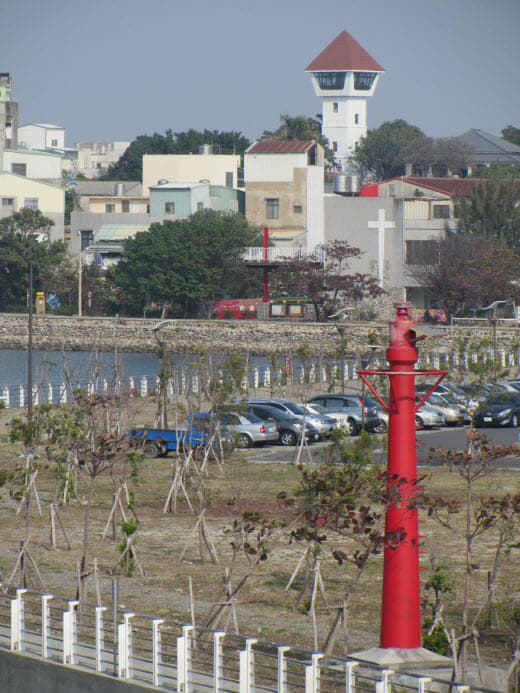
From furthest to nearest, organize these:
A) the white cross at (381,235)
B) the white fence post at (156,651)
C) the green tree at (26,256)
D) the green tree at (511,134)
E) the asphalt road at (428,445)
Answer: the green tree at (511,134) → the green tree at (26,256) → the white cross at (381,235) → the asphalt road at (428,445) → the white fence post at (156,651)

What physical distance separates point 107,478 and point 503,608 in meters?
18.1

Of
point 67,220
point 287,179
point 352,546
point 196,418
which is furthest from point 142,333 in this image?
point 352,546

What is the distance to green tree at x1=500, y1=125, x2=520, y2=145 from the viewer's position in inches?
7323

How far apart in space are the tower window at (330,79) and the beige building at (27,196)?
2931 inches

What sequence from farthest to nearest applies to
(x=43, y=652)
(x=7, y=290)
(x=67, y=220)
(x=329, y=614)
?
(x=67, y=220) → (x=7, y=290) → (x=329, y=614) → (x=43, y=652)

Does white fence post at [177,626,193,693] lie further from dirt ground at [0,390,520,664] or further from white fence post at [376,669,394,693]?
white fence post at [376,669,394,693]

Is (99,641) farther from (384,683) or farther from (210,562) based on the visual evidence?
(210,562)

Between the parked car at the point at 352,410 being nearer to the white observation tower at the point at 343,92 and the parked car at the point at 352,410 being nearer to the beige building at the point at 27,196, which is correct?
the beige building at the point at 27,196

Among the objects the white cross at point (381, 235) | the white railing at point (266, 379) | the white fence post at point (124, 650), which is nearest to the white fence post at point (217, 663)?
the white fence post at point (124, 650)

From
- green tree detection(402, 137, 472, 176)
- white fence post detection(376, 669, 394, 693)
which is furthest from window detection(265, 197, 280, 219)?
white fence post detection(376, 669, 394, 693)

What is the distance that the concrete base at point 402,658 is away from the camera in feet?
43.9

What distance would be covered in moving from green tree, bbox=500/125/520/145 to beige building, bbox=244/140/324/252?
8970 centimetres

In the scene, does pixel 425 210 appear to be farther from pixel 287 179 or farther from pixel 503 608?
pixel 503 608

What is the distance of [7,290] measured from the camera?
97250 mm
